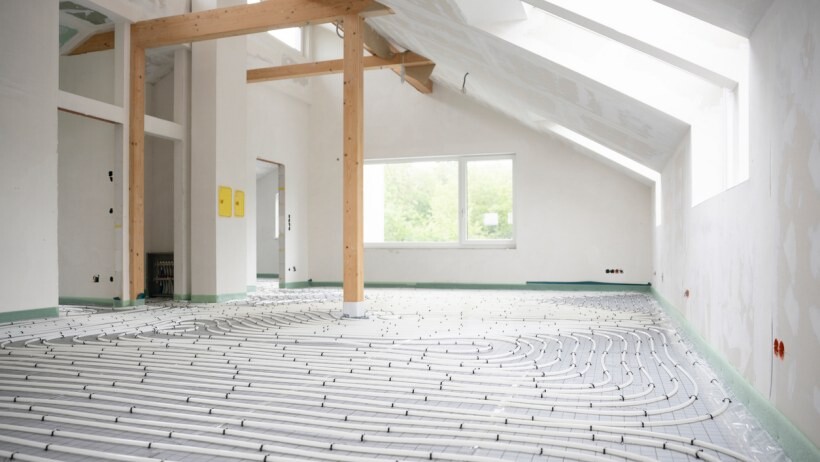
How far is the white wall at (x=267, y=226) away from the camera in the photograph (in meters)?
14.6

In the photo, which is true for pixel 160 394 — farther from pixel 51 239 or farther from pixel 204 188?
pixel 204 188

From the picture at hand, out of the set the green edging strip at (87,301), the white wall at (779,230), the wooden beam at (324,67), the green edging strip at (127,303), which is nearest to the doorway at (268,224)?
the wooden beam at (324,67)

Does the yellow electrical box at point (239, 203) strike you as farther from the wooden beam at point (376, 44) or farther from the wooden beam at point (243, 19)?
the wooden beam at point (376, 44)

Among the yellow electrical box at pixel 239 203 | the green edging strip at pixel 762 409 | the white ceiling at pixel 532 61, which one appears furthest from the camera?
the yellow electrical box at pixel 239 203

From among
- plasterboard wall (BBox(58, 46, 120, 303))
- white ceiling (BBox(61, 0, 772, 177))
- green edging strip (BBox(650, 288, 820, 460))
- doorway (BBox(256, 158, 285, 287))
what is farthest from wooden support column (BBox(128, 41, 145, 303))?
doorway (BBox(256, 158, 285, 287))

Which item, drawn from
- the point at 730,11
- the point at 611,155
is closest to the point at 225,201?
the point at 611,155

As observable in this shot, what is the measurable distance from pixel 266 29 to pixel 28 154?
263 centimetres

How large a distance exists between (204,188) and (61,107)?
1956 millimetres

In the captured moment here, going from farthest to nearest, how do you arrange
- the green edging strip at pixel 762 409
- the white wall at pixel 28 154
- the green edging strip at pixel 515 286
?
the green edging strip at pixel 515 286, the white wall at pixel 28 154, the green edging strip at pixel 762 409

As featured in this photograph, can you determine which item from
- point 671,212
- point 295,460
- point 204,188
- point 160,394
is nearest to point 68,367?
point 160,394

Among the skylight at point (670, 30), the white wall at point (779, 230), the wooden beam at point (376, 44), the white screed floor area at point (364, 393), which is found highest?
the wooden beam at point (376, 44)

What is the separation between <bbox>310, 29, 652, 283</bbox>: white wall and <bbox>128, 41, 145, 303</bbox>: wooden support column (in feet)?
13.8

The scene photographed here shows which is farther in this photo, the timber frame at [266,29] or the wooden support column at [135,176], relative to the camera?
the wooden support column at [135,176]

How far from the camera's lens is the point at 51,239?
6.03 m
